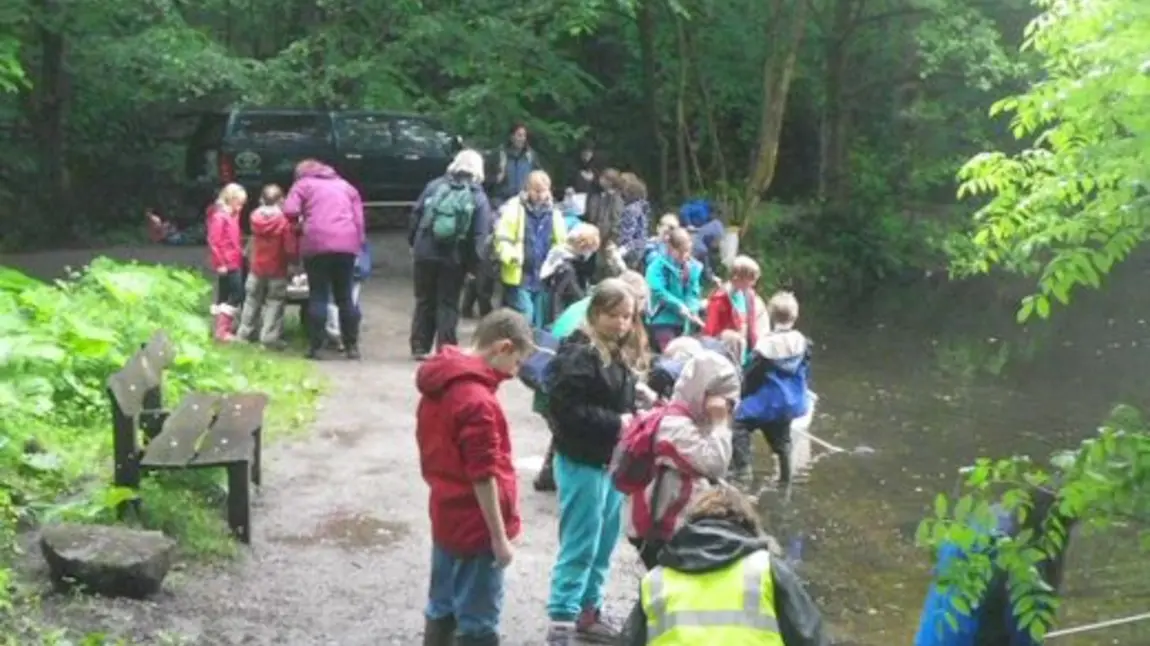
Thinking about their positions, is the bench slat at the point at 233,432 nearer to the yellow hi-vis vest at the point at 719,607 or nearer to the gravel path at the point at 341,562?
the gravel path at the point at 341,562

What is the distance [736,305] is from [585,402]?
509 cm

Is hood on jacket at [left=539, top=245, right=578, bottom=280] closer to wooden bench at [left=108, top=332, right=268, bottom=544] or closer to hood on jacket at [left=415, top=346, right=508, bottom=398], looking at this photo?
wooden bench at [left=108, top=332, right=268, bottom=544]

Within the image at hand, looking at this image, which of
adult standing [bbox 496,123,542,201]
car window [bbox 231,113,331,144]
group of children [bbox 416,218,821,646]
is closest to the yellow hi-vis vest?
group of children [bbox 416,218,821,646]

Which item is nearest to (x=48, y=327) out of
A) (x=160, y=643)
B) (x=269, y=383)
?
(x=269, y=383)

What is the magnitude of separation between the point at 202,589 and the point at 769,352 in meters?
4.90

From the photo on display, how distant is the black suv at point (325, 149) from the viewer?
70.7ft

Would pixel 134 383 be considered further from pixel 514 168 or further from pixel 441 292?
pixel 514 168

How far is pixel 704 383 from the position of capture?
6.54 meters

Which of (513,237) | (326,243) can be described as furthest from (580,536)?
(513,237)

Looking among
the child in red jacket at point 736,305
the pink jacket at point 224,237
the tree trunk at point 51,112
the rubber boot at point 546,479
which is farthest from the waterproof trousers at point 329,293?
the tree trunk at point 51,112

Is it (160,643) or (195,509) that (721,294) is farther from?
(160,643)

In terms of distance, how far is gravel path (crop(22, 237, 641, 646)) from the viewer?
7223 millimetres

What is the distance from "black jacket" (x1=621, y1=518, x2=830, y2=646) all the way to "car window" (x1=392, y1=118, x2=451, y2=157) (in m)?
18.6

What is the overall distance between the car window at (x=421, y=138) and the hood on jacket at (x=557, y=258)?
9660 mm
